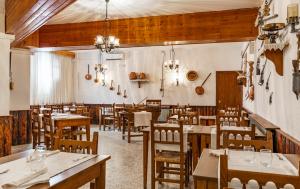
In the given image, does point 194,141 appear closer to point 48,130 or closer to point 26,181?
point 26,181

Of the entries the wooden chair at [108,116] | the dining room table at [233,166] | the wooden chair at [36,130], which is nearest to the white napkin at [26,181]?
the dining room table at [233,166]

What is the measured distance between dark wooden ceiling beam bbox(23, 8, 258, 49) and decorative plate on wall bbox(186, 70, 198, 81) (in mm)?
4377

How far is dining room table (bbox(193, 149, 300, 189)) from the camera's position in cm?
180

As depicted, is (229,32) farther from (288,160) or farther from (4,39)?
(4,39)

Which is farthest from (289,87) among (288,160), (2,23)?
(2,23)

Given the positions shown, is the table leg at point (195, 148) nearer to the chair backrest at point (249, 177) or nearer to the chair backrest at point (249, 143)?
the chair backrest at point (249, 143)

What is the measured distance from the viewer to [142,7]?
208 inches

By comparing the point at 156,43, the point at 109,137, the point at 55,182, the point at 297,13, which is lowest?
the point at 109,137

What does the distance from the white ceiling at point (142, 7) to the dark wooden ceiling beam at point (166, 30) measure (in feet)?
0.53

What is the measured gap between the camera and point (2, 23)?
4.70 meters

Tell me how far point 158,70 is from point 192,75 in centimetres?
139

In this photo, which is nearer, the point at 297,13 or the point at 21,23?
the point at 297,13

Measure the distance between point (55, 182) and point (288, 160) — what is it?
70.1 inches

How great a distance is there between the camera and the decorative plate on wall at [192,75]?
10.2 m
